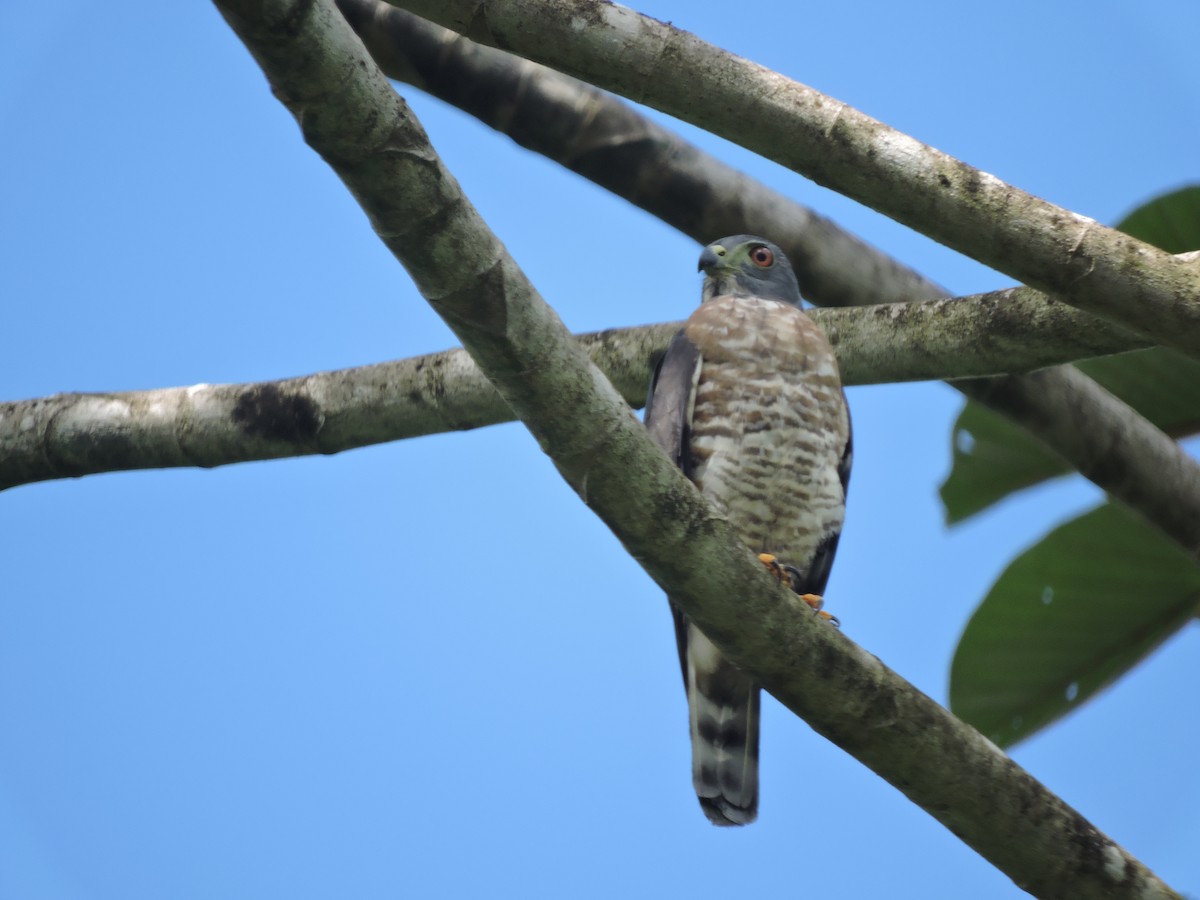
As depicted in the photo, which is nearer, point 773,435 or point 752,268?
point 773,435

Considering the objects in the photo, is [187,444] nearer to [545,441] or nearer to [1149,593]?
[545,441]

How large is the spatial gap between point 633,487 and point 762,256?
2.66m

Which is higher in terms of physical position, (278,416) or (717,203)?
(717,203)

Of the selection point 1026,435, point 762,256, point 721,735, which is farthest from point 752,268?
point 721,735

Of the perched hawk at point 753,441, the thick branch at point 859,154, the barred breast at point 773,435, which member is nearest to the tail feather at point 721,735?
the perched hawk at point 753,441

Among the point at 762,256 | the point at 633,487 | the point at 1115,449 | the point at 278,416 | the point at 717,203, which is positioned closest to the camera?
the point at 633,487

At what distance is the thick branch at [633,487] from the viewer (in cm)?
239

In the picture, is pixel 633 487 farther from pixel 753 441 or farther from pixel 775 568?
pixel 753 441

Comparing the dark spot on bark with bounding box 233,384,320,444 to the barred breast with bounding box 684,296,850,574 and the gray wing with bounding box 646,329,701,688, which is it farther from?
the barred breast with bounding box 684,296,850,574

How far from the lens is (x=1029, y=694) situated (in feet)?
16.4

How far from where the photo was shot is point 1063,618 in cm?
496

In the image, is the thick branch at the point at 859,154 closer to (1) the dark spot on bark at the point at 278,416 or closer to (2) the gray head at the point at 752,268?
(1) the dark spot on bark at the point at 278,416

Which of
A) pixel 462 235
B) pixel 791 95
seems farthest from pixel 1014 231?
pixel 462 235

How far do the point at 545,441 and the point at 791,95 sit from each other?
991mm
